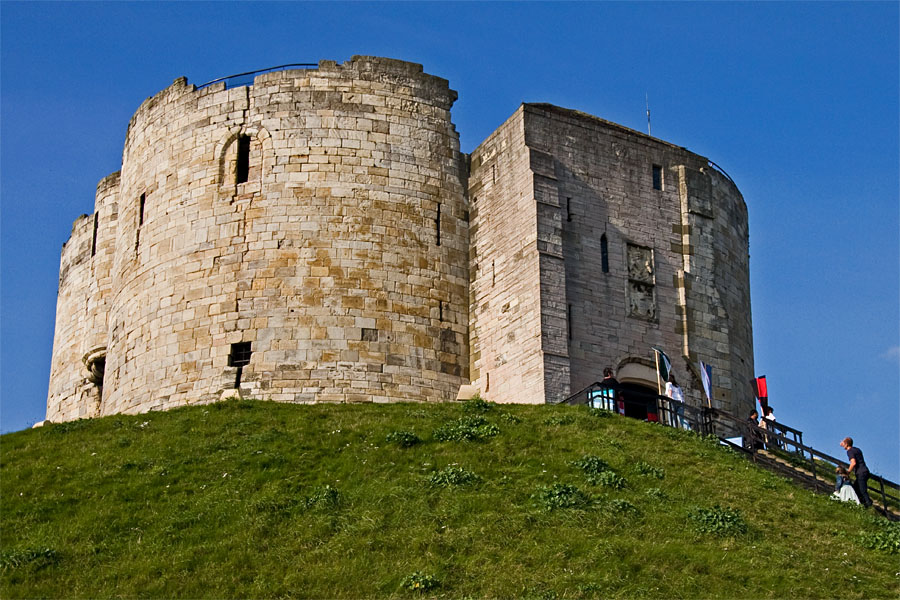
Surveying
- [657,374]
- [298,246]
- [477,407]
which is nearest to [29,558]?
[477,407]

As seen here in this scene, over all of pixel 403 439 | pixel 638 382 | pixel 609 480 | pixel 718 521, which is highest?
pixel 638 382

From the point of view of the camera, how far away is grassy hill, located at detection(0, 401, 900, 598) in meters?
16.6

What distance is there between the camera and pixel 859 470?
21812 mm

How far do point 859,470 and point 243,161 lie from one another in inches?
608

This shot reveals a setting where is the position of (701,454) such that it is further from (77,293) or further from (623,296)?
(77,293)

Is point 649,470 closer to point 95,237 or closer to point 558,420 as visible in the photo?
point 558,420

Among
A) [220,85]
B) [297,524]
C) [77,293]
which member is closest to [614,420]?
[297,524]

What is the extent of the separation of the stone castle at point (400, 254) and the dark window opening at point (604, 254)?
5 centimetres

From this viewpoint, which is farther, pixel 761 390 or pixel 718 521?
pixel 761 390

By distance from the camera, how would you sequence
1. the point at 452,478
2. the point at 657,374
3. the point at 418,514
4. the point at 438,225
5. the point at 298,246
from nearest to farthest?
the point at 418,514
the point at 452,478
the point at 657,374
the point at 298,246
the point at 438,225

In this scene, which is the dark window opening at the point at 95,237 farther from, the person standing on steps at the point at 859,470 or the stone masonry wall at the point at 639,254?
the person standing on steps at the point at 859,470

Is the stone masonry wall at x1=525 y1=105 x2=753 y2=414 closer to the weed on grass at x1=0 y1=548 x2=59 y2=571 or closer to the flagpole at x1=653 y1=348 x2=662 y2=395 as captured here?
the flagpole at x1=653 y1=348 x2=662 y2=395

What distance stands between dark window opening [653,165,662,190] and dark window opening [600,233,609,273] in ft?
7.74

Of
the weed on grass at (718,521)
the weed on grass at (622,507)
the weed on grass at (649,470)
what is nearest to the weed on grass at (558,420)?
the weed on grass at (649,470)
